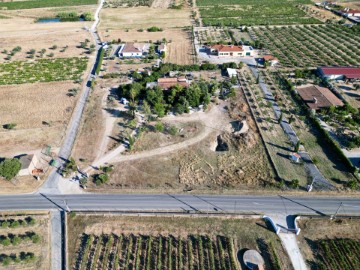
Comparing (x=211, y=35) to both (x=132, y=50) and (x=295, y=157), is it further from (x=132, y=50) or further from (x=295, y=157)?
(x=295, y=157)

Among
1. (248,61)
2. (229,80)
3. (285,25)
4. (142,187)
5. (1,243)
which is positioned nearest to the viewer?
(1,243)

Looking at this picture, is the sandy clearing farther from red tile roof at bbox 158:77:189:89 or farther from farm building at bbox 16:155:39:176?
farm building at bbox 16:155:39:176

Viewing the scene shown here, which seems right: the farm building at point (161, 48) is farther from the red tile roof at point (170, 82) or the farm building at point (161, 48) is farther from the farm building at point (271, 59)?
the farm building at point (271, 59)

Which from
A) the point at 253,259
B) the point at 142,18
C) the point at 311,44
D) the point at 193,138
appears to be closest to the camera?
the point at 253,259

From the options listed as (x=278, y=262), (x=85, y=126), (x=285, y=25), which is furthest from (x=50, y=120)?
(x=285, y=25)

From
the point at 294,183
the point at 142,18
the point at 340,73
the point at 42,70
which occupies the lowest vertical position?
the point at 42,70

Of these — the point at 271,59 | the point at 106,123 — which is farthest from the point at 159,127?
the point at 271,59

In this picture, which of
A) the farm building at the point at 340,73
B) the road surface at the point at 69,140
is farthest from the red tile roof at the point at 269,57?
the road surface at the point at 69,140

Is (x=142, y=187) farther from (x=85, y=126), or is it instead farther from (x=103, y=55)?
(x=103, y=55)
